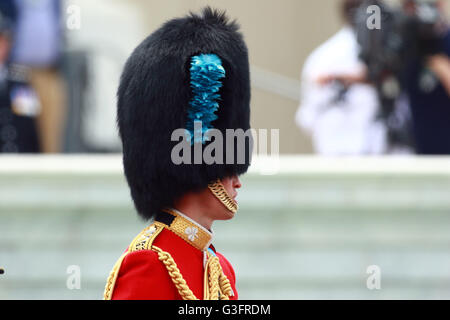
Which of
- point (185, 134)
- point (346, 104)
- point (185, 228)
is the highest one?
point (346, 104)

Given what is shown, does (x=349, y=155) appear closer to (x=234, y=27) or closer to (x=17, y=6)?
(x=17, y=6)

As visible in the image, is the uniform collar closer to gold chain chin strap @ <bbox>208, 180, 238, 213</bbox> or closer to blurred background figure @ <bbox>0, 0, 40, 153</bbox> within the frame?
gold chain chin strap @ <bbox>208, 180, 238, 213</bbox>

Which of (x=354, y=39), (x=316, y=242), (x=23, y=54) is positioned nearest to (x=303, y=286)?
(x=316, y=242)

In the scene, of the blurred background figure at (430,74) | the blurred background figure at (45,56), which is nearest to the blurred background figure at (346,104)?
the blurred background figure at (430,74)

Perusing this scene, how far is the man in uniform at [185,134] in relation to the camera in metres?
2.61

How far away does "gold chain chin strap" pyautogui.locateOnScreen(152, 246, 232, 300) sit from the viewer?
2529mm

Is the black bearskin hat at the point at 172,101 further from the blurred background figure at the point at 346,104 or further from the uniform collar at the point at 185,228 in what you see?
the blurred background figure at the point at 346,104

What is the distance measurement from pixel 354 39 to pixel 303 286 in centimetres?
173

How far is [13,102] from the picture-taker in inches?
257

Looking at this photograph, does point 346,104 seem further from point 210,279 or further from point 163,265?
point 163,265

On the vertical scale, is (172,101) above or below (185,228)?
above

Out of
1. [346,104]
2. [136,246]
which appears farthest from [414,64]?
[136,246]

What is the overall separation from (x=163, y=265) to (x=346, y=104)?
386 centimetres

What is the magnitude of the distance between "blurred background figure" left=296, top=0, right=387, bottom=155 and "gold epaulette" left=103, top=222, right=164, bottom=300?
371 cm
